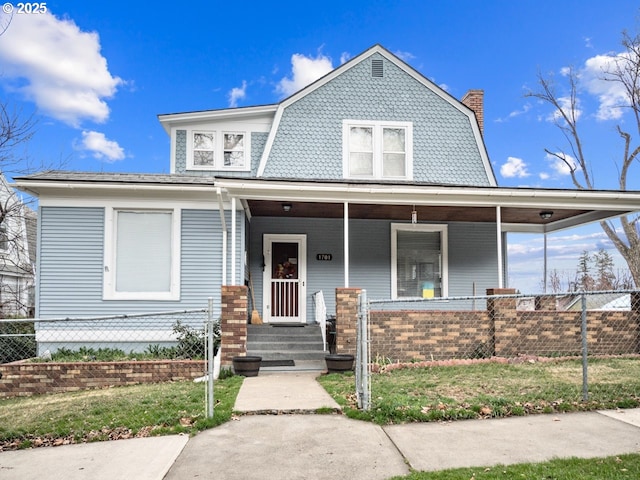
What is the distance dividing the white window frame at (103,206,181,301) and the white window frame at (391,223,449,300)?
5.38m

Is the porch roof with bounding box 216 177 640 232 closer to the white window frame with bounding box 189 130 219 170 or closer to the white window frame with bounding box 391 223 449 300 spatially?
the white window frame with bounding box 391 223 449 300

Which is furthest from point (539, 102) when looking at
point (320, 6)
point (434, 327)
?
point (434, 327)

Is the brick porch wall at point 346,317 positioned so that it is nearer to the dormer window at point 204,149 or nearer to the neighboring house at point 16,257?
the dormer window at point 204,149

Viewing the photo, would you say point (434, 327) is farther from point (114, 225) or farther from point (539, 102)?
point (539, 102)

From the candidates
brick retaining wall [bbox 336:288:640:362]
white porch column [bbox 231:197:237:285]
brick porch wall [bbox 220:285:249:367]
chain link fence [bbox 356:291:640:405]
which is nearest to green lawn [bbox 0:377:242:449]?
brick porch wall [bbox 220:285:249:367]

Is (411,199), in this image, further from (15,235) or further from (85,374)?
(15,235)

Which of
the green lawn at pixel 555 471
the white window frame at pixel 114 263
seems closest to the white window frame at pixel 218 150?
the white window frame at pixel 114 263

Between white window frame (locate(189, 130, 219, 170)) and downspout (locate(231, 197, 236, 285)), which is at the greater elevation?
white window frame (locate(189, 130, 219, 170))

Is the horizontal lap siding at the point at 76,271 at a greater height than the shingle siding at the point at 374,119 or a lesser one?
lesser

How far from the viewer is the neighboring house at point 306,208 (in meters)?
10.3

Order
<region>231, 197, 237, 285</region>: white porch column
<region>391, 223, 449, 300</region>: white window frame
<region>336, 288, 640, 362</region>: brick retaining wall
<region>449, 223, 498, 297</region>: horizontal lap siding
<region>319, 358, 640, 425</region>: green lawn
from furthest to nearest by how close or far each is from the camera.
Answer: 1. <region>449, 223, 498, 297</region>: horizontal lap siding
2. <region>391, 223, 449, 300</region>: white window frame
3. <region>231, 197, 237, 285</region>: white porch column
4. <region>336, 288, 640, 362</region>: brick retaining wall
5. <region>319, 358, 640, 425</region>: green lawn

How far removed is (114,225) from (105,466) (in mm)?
6868

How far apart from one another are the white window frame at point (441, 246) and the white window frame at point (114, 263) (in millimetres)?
5381

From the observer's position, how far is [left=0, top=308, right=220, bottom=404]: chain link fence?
8.41m
